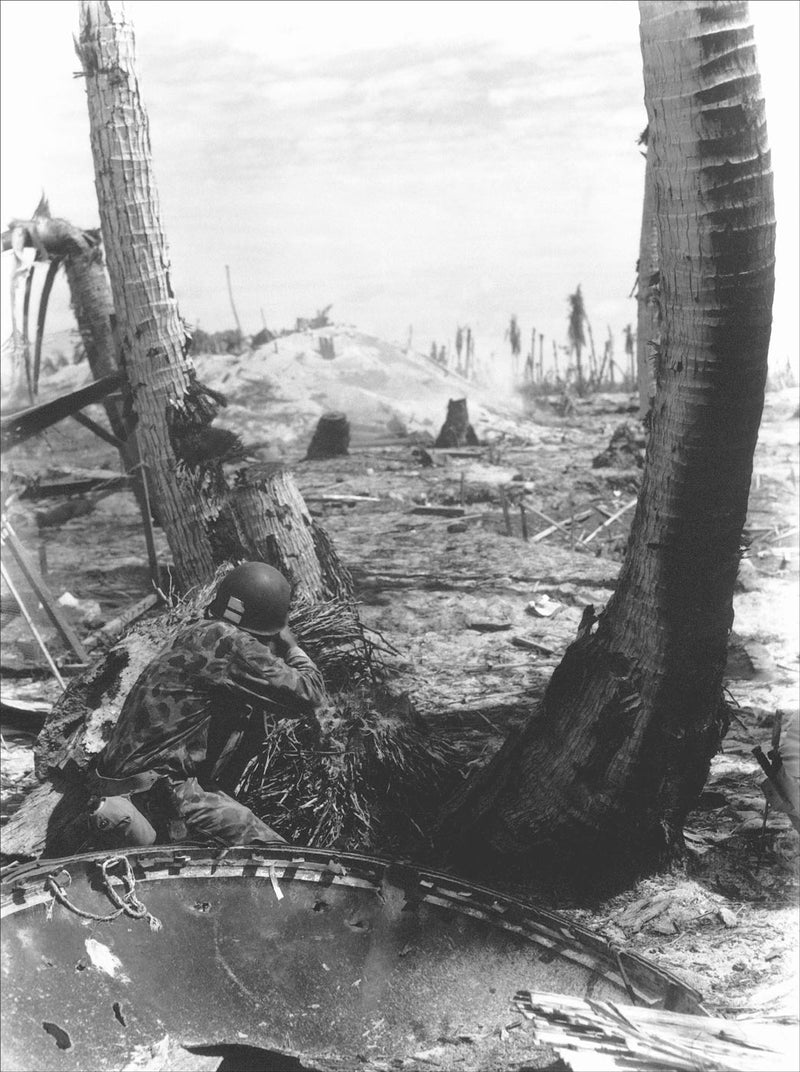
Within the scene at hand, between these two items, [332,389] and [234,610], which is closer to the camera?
[234,610]

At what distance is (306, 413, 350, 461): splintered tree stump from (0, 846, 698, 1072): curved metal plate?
17343mm

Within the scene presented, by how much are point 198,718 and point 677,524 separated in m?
2.36

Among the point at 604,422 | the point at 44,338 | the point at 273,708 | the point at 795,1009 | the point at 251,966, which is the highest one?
the point at 44,338

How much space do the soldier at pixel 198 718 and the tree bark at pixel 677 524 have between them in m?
1.08

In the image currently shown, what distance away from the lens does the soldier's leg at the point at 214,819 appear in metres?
4.69

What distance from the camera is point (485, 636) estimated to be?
8.45 metres

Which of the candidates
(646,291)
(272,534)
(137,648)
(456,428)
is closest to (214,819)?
(137,648)

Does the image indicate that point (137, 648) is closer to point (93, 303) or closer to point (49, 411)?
point (49, 411)

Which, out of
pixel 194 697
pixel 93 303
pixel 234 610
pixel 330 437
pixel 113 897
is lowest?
pixel 330 437

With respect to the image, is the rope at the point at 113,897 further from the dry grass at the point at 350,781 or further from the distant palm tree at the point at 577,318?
the distant palm tree at the point at 577,318

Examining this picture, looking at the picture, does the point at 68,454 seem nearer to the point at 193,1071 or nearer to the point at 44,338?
the point at 44,338

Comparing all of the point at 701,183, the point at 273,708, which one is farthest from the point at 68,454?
the point at 701,183

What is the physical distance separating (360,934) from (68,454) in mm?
21456

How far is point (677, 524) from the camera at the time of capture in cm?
424
